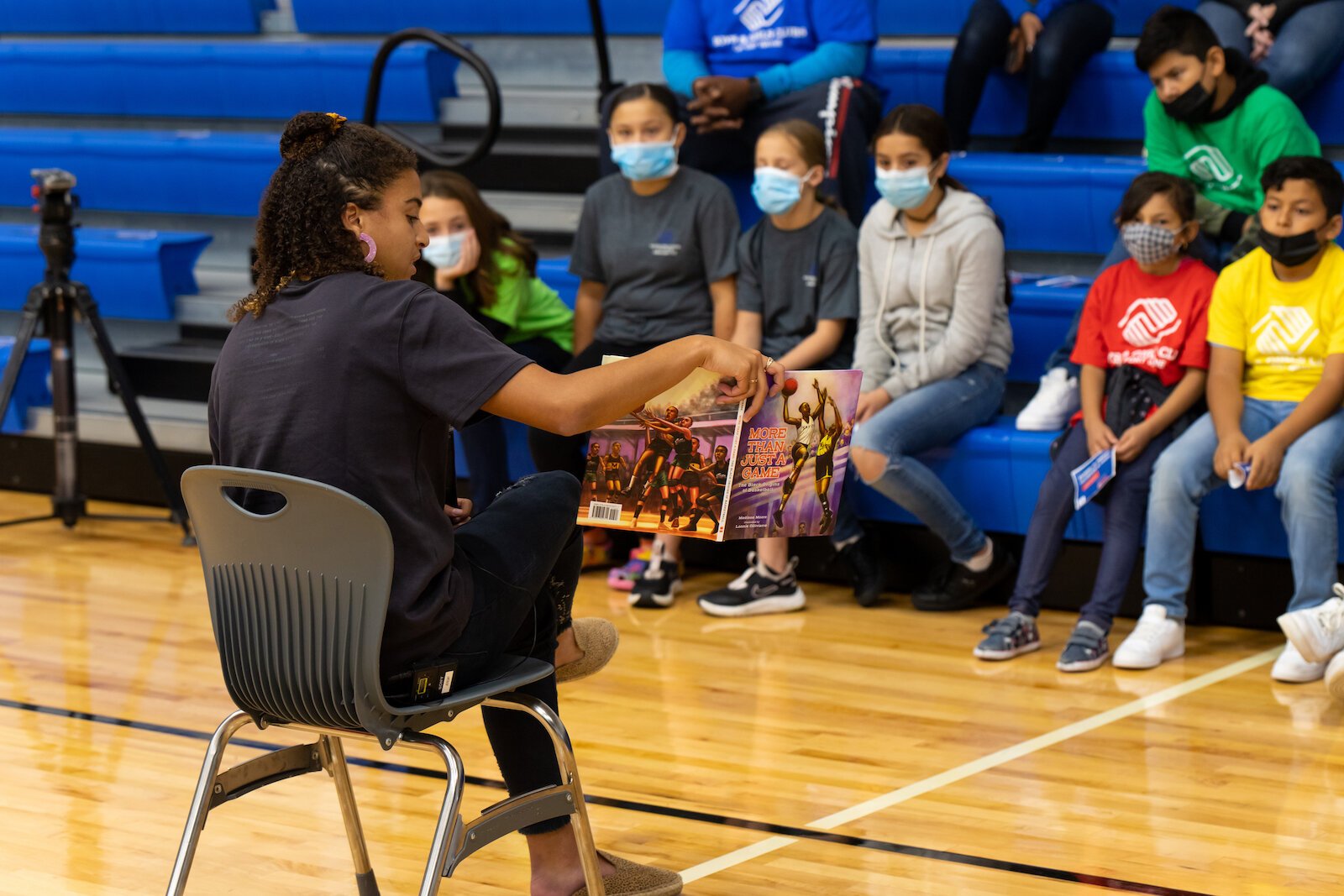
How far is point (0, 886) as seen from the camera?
2510mm

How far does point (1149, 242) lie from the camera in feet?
12.7

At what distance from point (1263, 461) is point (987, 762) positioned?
3.56 ft

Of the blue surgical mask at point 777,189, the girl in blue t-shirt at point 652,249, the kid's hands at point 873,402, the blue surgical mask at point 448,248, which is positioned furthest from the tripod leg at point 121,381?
the kid's hands at point 873,402

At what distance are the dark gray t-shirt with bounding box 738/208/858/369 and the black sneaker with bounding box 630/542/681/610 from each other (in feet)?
2.05

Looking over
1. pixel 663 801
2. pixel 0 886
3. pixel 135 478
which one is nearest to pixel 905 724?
pixel 663 801

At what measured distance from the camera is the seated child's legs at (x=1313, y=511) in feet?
11.8

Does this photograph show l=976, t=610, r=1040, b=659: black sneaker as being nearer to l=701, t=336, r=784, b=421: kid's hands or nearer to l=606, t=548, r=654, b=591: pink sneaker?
l=606, t=548, r=654, b=591: pink sneaker

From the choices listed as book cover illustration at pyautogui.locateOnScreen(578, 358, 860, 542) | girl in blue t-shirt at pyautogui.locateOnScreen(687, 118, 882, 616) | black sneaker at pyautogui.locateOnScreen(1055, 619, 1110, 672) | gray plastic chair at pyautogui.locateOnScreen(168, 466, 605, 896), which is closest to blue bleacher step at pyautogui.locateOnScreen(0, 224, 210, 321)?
girl in blue t-shirt at pyautogui.locateOnScreen(687, 118, 882, 616)

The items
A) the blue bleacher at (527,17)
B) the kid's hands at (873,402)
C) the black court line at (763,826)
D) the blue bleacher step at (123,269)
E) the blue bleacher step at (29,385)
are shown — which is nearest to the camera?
the black court line at (763,826)

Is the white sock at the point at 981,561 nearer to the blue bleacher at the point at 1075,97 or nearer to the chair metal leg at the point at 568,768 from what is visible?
the blue bleacher at the point at 1075,97

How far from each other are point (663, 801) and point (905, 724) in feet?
2.10

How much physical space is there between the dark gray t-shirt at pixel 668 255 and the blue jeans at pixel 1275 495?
133 cm

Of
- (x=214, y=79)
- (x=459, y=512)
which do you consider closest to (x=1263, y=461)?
(x=459, y=512)

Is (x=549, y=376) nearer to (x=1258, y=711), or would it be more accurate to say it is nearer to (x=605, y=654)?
(x=605, y=654)
